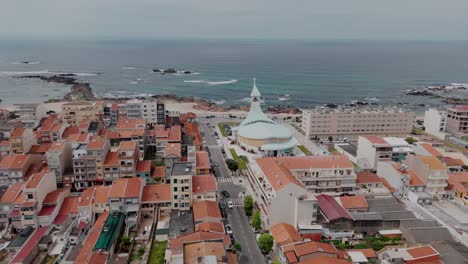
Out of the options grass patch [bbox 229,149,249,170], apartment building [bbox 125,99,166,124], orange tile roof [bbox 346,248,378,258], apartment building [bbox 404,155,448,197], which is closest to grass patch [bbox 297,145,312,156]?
grass patch [bbox 229,149,249,170]

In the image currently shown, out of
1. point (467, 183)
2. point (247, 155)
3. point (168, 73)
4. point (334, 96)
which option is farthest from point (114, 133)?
point (168, 73)

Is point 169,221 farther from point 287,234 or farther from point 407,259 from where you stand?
point 407,259

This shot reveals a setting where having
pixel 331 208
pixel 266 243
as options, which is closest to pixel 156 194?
pixel 266 243

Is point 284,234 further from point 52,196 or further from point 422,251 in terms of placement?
point 52,196

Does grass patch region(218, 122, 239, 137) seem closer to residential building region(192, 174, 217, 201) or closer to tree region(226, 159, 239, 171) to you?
tree region(226, 159, 239, 171)

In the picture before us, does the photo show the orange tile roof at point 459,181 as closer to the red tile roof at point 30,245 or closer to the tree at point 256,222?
the tree at point 256,222

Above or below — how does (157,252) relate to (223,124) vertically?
below

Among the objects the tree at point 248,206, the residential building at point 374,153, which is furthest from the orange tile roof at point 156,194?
the residential building at point 374,153
